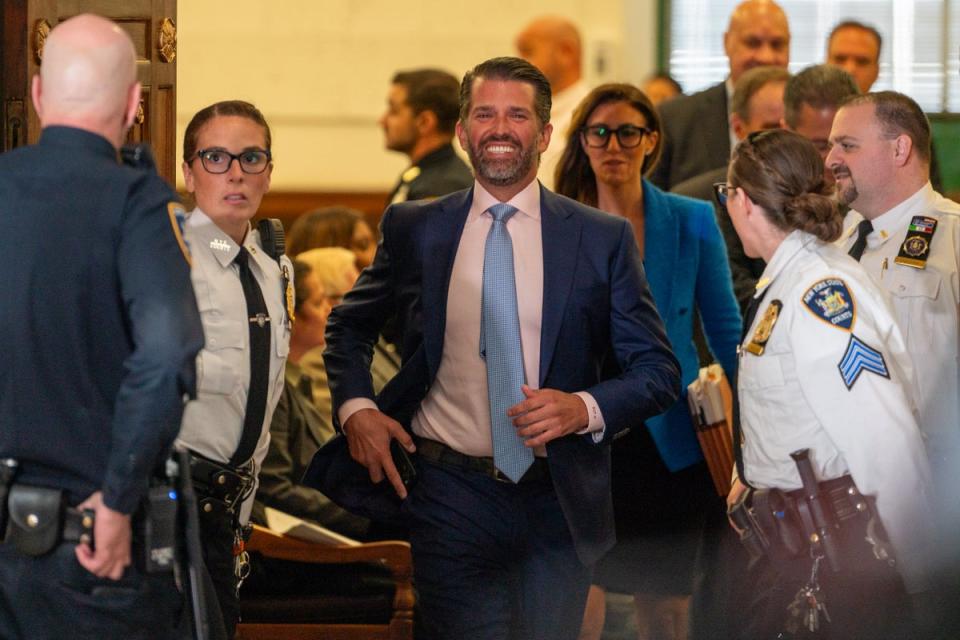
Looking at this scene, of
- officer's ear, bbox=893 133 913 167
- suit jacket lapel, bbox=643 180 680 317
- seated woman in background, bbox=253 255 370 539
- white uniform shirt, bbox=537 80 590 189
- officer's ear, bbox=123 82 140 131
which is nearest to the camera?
officer's ear, bbox=123 82 140 131

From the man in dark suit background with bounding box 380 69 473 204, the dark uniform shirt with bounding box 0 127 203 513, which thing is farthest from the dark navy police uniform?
the man in dark suit background with bounding box 380 69 473 204

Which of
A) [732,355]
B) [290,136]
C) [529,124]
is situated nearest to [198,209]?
[529,124]

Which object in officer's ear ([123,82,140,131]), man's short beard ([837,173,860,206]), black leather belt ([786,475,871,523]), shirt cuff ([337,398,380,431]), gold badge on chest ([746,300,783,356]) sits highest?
officer's ear ([123,82,140,131])

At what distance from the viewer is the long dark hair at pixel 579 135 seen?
14.3 feet

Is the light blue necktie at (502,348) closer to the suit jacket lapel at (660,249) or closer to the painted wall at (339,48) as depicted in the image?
the suit jacket lapel at (660,249)

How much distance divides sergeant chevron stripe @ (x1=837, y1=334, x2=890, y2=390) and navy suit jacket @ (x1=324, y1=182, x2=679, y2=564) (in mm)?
450

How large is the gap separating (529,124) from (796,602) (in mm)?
1197

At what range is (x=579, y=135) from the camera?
4.41 metres

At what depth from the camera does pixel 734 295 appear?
14.9 feet

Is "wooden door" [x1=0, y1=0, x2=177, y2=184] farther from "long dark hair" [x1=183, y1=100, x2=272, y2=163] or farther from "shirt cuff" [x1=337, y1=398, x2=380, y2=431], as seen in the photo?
"shirt cuff" [x1=337, y1=398, x2=380, y2=431]

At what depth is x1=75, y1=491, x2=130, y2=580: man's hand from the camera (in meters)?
2.53

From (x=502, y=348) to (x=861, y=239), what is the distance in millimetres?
1116

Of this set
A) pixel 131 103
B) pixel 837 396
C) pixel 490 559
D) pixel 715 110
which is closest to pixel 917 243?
pixel 837 396

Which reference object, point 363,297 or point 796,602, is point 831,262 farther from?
point 363,297
